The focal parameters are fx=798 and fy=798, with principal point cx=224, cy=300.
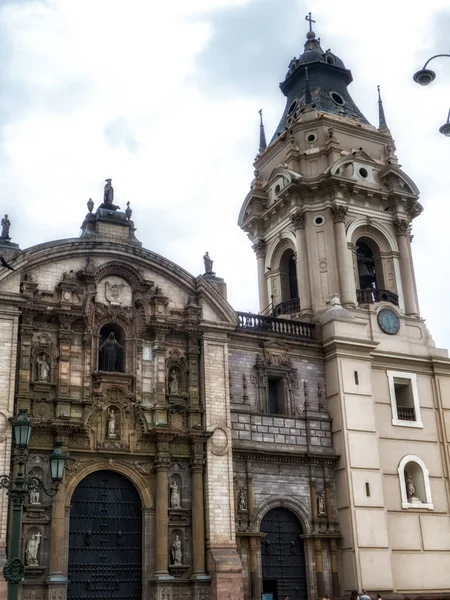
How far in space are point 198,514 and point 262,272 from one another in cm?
1460

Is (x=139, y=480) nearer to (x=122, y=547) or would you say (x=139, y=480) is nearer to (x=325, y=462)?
(x=122, y=547)

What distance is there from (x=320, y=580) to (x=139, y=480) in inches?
306

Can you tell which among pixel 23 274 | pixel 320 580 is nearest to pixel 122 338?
pixel 23 274

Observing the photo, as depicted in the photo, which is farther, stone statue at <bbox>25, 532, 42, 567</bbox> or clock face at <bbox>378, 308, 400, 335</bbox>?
clock face at <bbox>378, 308, 400, 335</bbox>

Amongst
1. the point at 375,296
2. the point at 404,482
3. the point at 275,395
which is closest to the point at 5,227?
the point at 275,395

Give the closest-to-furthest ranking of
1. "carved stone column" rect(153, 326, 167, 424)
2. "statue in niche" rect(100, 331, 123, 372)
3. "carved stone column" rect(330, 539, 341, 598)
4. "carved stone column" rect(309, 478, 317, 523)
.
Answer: "carved stone column" rect(153, 326, 167, 424) < "statue in niche" rect(100, 331, 123, 372) < "carved stone column" rect(330, 539, 341, 598) < "carved stone column" rect(309, 478, 317, 523)

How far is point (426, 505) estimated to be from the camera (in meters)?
31.6

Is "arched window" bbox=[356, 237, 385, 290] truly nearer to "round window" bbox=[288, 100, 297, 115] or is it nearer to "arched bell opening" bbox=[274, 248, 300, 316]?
"arched bell opening" bbox=[274, 248, 300, 316]

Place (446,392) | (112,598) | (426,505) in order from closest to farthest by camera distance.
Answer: (112,598), (426,505), (446,392)

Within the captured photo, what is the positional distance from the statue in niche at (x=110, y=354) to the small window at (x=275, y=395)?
6.22m

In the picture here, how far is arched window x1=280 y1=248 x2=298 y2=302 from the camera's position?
37375 mm

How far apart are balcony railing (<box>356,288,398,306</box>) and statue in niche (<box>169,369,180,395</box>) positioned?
32.4 feet

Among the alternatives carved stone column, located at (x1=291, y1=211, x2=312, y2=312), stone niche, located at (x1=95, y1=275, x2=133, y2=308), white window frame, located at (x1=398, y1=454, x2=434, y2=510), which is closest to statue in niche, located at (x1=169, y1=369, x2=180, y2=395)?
Result: stone niche, located at (x1=95, y1=275, x2=133, y2=308)

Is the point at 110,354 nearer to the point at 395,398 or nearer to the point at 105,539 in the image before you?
the point at 105,539
